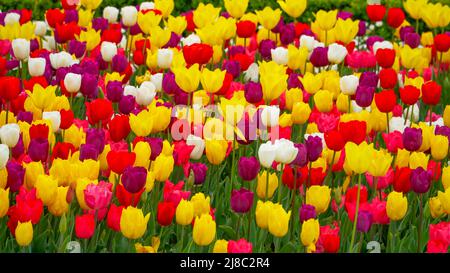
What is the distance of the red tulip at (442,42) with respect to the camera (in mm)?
7098

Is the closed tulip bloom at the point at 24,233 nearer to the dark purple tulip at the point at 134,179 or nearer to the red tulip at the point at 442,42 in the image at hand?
the dark purple tulip at the point at 134,179

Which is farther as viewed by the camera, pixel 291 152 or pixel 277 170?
pixel 277 170

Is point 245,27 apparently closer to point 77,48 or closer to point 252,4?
point 77,48

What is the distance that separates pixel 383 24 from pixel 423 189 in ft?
20.1

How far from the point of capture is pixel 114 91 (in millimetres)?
5508

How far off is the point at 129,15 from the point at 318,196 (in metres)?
3.40

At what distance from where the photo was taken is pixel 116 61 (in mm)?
6395

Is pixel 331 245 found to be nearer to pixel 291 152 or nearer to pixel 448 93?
pixel 291 152

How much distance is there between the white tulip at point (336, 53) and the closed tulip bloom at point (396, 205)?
2.51 m

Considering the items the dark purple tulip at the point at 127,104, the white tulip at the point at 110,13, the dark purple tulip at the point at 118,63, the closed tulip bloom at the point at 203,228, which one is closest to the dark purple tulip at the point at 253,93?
the dark purple tulip at the point at 127,104

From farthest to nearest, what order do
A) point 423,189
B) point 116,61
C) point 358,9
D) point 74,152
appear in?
point 358,9 → point 116,61 → point 74,152 → point 423,189

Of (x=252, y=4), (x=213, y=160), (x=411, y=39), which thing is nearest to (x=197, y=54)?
(x=213, y=160)


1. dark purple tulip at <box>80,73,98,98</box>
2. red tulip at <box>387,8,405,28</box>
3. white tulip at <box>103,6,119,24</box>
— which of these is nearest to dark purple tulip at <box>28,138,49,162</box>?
dark purple tulip at <box>80,73,98,98</box>
